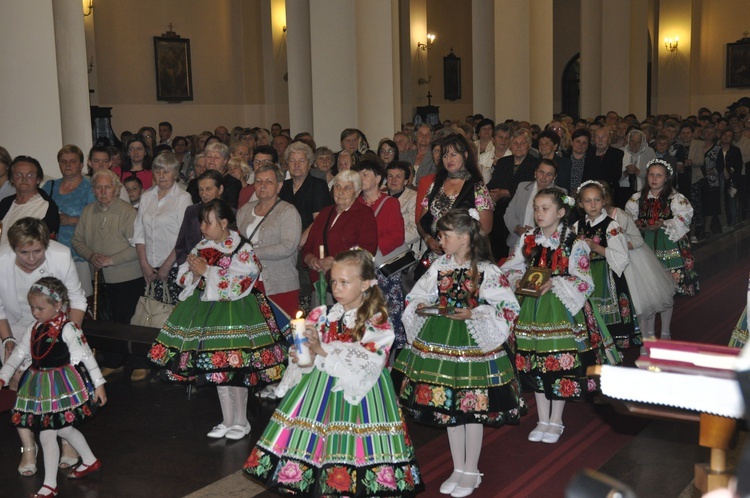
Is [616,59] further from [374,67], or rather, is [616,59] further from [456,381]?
[456,381]

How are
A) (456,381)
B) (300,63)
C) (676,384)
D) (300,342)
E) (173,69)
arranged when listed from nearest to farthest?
(676,384) < (300,342) < (456,381) < (300,63) < (173,69)

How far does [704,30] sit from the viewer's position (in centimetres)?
3030

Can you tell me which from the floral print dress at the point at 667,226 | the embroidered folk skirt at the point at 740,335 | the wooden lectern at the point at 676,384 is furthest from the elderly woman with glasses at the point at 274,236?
the wooden lectern at the point at 676,384

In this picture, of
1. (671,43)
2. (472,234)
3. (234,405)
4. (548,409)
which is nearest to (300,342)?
(472,234)

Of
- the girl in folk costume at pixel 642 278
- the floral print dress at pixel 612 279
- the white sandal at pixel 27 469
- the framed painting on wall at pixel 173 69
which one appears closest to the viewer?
the white sandal at pixel 27 469

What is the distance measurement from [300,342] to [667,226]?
5729mm

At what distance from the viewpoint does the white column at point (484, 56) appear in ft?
54.5

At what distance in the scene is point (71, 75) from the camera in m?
10.5

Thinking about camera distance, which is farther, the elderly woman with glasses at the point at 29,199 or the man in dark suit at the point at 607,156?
the man in dark suit at the point at 607,156

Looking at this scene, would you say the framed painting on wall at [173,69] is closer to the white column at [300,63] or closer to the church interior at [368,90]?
the church interior at [368,90]

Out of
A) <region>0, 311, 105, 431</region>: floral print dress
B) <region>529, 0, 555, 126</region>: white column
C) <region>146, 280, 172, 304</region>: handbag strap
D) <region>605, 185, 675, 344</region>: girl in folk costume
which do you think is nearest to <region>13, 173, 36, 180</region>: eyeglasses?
<region>146, 280, 172, 304</region>: handbag strap

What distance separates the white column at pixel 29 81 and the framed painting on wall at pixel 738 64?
991 inches

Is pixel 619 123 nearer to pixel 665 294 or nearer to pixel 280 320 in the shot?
pixel 665 294

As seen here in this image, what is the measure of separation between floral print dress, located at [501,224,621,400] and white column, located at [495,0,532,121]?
10.7 meters
